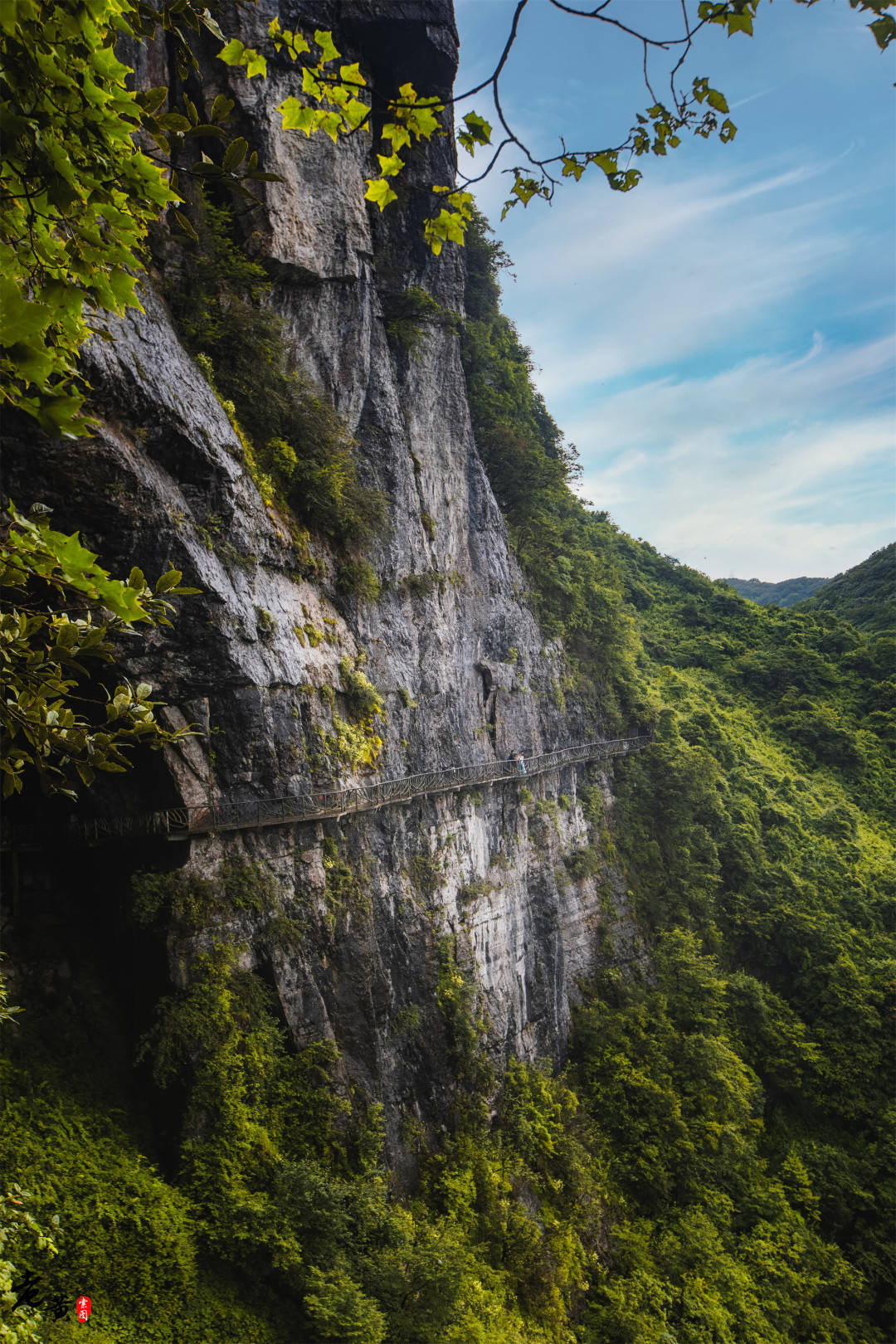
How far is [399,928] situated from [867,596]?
36.5 metres

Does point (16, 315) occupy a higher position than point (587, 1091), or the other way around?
point (16, 315)

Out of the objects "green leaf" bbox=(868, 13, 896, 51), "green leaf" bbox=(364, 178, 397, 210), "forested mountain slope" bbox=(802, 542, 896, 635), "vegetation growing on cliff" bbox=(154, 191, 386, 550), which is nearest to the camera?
"green leaf" bbox=(868, 13, 896, 51)

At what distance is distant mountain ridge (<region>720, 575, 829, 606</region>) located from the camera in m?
61.3

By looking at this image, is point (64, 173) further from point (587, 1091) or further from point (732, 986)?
point (732, 986)

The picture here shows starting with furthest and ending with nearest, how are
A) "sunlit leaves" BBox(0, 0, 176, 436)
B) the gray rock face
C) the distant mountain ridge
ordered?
the distant mountain ridge
the gray rock face
"sunlit leaves" BBox(0, 0, 176, 436)

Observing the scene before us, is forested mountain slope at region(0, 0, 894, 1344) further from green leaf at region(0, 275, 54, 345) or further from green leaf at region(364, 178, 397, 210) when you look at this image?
green leaf at region(364, 178, 397, 210)

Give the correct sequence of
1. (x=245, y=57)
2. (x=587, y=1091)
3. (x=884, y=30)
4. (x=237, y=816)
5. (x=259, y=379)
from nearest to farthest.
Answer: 1. (x=884, y=30)
2. (x=245, y=57)
3. (x=237, y=816)
4. (x=259, y=379)
5. (x=587, y=1091)

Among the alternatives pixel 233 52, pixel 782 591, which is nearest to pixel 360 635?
pixel 233 52

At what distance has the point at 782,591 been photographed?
212ft

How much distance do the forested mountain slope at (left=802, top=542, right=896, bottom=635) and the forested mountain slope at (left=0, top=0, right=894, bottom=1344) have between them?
16633 mm

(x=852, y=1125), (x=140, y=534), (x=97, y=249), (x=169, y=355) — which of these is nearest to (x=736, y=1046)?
(x=852, y=1125)

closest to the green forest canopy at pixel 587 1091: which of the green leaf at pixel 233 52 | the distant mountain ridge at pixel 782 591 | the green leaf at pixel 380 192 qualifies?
the green leaf at pixel 380 192

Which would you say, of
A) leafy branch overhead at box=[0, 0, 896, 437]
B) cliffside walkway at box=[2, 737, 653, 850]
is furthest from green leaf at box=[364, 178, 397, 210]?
cliffside walkway at box=[2, 737, 653, 850]

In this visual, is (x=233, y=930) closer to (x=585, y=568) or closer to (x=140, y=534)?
(x=140, y=534)
